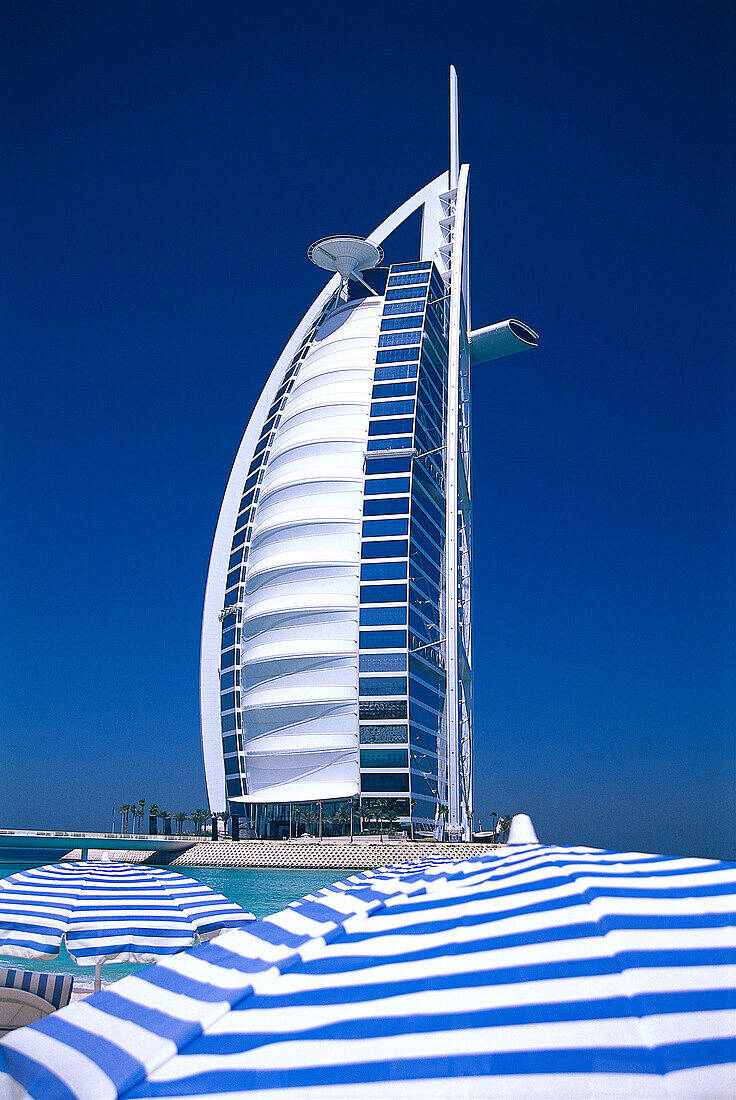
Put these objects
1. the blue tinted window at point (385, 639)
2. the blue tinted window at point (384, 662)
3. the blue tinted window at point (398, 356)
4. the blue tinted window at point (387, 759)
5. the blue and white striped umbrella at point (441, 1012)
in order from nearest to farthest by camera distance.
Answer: the blue and white striped umbrella at point (441, 1012) → the blue tinted window at point (387, 759) → the blue tinted window at point (384, 662) → the blue tinted window at point (385, 639) → the blue tinted window at point (398, 356)

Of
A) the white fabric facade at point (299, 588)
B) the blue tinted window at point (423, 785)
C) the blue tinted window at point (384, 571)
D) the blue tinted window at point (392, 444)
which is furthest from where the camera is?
the blue tinted window at point (392, 444)

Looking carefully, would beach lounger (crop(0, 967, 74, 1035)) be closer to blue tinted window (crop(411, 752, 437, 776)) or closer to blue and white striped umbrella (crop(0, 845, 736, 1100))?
blue and white striped umbrella (crop(0, 845, 736, 1100))

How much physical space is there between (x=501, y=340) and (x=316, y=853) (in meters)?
44.1

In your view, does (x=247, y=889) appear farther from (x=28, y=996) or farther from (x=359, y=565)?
(x=28, y=996)

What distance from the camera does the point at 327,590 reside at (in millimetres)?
69000

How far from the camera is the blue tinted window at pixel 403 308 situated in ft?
259

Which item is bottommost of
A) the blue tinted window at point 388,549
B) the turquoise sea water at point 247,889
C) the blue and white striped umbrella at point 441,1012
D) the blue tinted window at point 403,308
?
the turquoise sea water at point 247,889

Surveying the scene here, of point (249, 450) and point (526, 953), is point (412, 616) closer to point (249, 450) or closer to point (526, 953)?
point (249, 450)

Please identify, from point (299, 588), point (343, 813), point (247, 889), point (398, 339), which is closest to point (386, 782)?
point (343, 813)

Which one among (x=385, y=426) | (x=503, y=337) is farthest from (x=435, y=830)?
(x=503, y=337)

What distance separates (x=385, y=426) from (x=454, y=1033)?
71132 mm

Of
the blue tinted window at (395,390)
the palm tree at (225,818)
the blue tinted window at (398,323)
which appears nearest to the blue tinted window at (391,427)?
the blue tinted window at (395,390)

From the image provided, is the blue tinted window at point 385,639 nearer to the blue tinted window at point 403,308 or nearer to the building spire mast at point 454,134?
the blue tinted window at point 403,308

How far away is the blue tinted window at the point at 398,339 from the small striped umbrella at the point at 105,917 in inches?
2699
